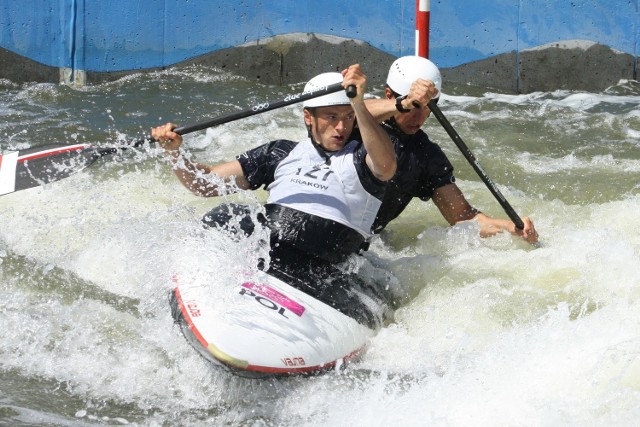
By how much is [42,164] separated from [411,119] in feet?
6.33

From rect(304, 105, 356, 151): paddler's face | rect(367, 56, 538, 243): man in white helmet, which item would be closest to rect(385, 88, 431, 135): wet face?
rect(367, 56, 538, 243): man in white helmet

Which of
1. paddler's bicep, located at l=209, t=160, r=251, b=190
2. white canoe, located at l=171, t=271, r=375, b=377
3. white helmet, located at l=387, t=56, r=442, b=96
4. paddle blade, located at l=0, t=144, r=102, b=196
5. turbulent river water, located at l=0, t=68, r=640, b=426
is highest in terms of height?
white helmet, located at l=387, t=56, r=442, b=96

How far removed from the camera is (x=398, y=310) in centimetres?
504

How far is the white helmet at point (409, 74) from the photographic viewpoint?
5.02m

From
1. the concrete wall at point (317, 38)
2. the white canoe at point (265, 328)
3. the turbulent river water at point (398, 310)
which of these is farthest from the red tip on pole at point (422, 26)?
the white canoe at point (265, 328)

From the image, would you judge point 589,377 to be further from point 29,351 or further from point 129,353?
point 29,351

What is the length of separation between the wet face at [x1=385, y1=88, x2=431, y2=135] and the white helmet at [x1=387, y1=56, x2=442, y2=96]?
0.42 ft

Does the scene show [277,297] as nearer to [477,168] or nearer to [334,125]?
[334,125]

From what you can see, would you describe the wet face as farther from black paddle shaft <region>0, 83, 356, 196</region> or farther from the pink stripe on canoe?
the pink stripe on canoe

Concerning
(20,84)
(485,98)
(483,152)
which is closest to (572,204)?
(483,152)

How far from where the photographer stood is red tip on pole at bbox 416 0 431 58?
8.23m

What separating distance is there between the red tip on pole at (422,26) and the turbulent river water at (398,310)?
0.76 meters

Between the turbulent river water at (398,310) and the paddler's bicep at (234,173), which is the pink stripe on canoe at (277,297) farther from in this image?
the paddler's bicep at (234,173)

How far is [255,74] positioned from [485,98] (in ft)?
7.34
